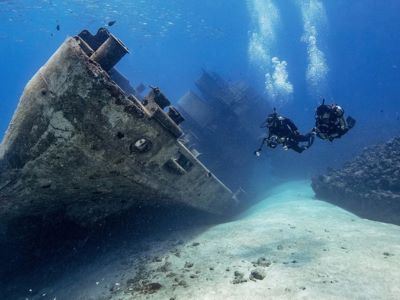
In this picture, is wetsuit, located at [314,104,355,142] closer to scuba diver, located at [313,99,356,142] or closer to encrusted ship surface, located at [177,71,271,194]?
scuba diver, located at [313,99,356,142]

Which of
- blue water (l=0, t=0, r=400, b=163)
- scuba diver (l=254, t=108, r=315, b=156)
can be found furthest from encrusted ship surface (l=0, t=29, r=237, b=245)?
blue water (l=0, t=0, r=400, b=163)

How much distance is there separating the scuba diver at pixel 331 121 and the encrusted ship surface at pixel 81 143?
311 centimetres

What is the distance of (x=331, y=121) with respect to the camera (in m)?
7.13

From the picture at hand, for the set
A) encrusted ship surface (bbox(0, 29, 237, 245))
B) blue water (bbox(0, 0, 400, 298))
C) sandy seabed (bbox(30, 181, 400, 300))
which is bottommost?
sandy seabed (bbox(30, 181, 400, 300))

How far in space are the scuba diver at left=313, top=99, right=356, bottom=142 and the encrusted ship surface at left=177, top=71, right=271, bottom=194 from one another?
33.0 ft

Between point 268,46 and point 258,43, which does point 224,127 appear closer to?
point 268,46

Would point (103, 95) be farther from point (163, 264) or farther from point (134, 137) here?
point (163, 264)

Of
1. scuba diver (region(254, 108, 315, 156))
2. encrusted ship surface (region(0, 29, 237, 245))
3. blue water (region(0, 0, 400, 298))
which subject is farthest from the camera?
blue water (region(0, 0, 400, 298))

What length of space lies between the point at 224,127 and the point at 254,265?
13.3 metres

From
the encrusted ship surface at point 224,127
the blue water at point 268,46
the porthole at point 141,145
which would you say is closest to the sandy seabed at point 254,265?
the porthole at point 141,145

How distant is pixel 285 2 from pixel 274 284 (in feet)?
356

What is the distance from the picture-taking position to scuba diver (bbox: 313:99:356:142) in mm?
7043

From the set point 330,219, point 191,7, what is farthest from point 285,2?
point 330,219

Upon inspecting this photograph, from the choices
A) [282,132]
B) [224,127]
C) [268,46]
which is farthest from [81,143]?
[268,46]
